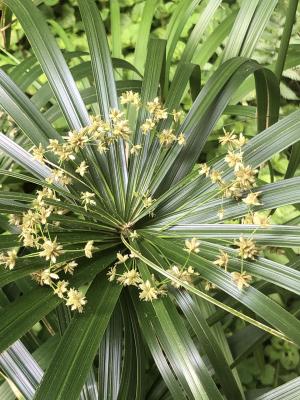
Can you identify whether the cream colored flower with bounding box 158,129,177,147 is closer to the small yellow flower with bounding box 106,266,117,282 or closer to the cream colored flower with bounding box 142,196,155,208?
the cream colored flower with bounding box 142,196,155,208

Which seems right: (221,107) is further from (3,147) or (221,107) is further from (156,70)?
(3,147)

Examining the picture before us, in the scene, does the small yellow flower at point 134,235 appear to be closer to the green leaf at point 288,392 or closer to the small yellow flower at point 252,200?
the small yellow flower at point 252,200

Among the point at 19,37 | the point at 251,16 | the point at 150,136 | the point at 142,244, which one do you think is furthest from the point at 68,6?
the point at 142,244

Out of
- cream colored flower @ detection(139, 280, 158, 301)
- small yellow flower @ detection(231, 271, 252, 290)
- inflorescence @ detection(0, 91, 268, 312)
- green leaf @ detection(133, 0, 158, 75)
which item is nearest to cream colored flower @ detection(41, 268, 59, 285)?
inflorescence @ detection(0, 91, 268, 312)

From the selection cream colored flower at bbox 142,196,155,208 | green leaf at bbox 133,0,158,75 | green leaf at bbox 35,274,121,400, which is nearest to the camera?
green leaf at bbox 35,274,121,400

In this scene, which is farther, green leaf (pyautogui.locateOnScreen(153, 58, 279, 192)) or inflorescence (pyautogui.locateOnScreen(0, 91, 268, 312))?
green leaf (pyautogui.locateOnScreen(153, 58, 279, 192))

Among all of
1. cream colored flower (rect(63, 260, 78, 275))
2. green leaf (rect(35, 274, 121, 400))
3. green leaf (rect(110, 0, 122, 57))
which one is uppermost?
green leaf (rect(110, 0, 122, 57))

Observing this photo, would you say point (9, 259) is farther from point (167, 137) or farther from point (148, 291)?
point (167, 137)

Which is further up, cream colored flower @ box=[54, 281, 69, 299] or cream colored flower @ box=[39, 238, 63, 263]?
cream colored flower @ box=[39, 238, 63, 263]
